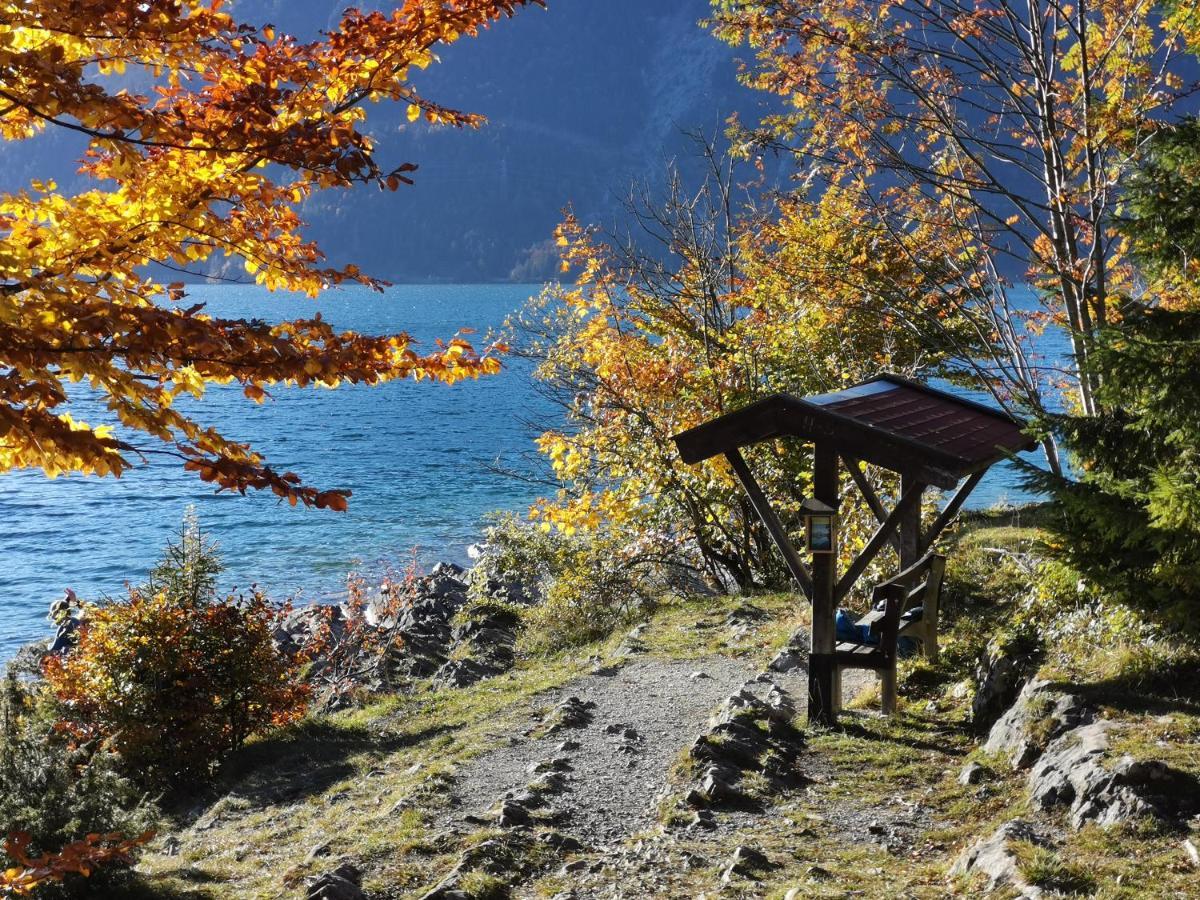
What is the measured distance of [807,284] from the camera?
13.7 metres

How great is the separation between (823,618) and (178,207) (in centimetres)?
585

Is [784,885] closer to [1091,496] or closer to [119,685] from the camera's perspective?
[1091,496]

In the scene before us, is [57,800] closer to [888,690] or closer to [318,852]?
[318,852]

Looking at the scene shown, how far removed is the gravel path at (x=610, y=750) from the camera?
7.27m

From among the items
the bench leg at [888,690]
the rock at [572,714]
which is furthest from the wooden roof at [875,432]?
the rock at [572,714]

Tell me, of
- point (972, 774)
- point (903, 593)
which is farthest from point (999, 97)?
point (972, 774)

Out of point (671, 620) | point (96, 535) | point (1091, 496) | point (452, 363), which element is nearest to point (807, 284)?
point (671, 620)

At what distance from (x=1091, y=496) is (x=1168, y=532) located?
18.7 inches

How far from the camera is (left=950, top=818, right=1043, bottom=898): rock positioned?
487cm

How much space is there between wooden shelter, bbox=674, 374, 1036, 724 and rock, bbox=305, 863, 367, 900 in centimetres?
405

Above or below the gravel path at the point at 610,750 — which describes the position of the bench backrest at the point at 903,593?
above

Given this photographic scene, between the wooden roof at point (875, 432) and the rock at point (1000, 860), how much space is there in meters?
2.76

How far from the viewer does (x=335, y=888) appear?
5816mm

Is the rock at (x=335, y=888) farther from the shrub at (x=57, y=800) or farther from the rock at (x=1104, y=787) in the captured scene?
the rock at (x=1104, y=787)
